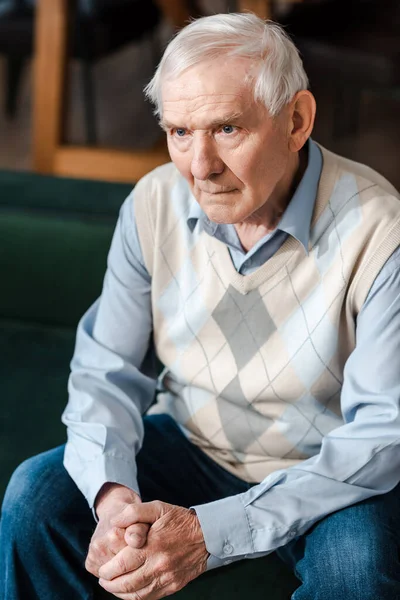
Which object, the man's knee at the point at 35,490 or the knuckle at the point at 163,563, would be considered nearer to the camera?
the knuckle at the point at 163,563

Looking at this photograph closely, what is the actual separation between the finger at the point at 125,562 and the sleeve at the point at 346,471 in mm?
110

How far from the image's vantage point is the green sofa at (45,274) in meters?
2.07

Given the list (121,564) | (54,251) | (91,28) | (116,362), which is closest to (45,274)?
(54,251)

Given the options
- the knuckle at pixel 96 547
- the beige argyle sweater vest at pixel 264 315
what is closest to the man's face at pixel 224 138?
the beige argyle sweater vest at pixel 264 315

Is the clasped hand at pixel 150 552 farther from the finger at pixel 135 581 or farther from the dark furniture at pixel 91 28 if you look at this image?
the dark furniture at pixel 91 28

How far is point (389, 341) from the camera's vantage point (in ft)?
4.60

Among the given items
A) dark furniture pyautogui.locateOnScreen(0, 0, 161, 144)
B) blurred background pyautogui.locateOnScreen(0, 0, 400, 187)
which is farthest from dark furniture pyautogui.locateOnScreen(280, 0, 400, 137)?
dark furniture pyautogui.locateOnScreen(0, 0, 161, 144)

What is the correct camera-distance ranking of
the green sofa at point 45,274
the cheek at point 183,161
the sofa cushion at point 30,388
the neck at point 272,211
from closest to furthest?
the cheek at point 183,161
the neck at point 272,211
the sofa cushion at point 30,388
the green sofa at point 45,274

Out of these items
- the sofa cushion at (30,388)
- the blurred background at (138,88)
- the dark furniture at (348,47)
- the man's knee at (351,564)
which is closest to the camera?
the man's knee at (351,564)

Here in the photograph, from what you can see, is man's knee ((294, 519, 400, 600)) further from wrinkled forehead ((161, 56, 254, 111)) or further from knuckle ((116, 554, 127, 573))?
wrinkled forehead ((161, 56, 254, 111))

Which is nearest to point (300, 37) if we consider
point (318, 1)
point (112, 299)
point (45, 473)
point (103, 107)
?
point (318, 1)

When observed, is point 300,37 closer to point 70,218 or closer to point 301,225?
point 70,218

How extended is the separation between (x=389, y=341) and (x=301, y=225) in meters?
0.25

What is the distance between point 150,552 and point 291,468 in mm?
265
